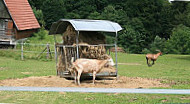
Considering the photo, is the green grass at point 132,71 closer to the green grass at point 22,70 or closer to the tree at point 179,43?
the green grass at point 22,70

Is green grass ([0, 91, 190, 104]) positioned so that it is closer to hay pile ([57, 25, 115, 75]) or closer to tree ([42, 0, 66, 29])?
hay pile ([57, 25, 115, 75])

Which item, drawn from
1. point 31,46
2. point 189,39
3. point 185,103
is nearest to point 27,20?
point 31,46

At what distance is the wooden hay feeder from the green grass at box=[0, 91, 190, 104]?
3842 mm

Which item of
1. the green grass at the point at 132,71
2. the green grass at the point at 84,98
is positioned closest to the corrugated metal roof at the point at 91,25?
the green grass at the point at 132,71

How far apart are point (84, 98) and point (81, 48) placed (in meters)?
5.19

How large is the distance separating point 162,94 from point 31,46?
24.4m

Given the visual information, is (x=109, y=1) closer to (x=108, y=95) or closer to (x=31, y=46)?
(x=31, y=46)

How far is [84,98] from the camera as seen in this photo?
12.0 metres

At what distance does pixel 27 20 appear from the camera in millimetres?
41094

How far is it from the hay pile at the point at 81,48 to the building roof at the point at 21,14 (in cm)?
2099

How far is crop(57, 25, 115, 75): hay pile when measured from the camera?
16.9 metres

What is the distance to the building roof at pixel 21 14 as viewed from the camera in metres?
38.6

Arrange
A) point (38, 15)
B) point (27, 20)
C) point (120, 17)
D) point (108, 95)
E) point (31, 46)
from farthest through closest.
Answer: point (120, 17)
point (38, 15)
point (27, 20)
point (31, 46)
point (108, 95)

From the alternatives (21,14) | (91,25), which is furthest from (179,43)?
(91,25)
